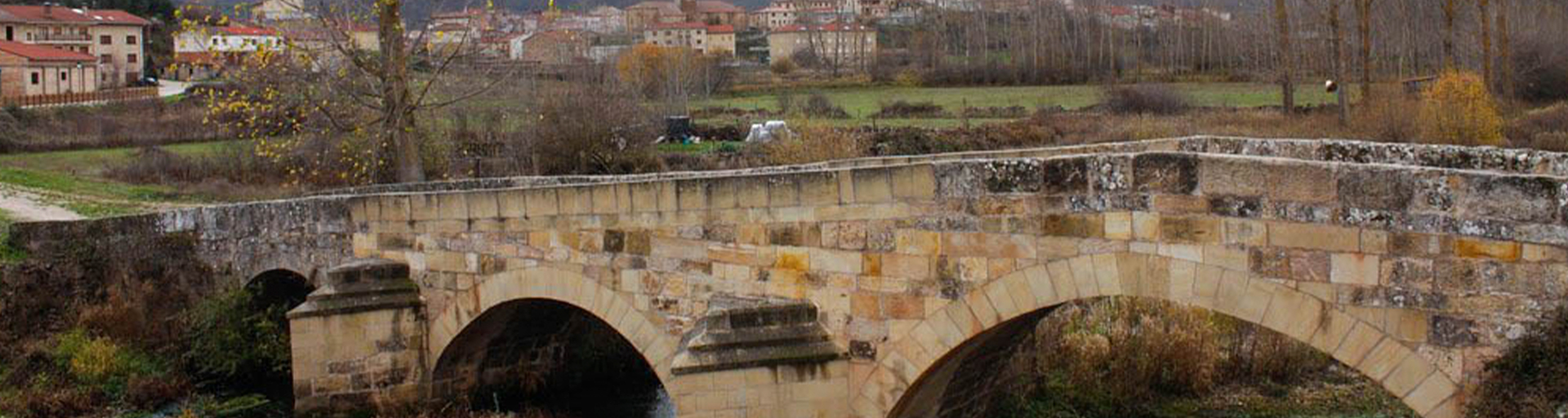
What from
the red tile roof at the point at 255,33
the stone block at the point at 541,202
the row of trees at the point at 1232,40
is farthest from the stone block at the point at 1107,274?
the row of trees at the point at 1232,40

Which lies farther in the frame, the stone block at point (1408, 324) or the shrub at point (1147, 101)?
the shrub at point (1147, 101)

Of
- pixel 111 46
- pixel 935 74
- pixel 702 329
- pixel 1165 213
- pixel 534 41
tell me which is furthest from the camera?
pixel 111 46

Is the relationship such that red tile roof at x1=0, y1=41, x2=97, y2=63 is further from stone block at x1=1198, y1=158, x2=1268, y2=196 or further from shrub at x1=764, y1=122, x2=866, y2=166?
stone block at x1=1198, y1=158, x2=1268, y2=196

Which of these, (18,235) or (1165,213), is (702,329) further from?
(18,235)

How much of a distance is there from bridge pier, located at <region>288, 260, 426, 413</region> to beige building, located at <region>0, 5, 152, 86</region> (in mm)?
60611

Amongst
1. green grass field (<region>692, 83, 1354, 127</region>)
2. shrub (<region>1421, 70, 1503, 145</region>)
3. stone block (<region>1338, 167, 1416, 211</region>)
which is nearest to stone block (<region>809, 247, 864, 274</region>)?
stone block (<region>1338, 167, 1416, 211</region>)

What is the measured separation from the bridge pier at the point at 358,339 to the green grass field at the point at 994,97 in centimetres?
2535

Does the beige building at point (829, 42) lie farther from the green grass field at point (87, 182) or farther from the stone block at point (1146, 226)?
the stone block at point (1146, 226)

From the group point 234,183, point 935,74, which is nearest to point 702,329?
point 234,183

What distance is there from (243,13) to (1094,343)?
42.3 feet

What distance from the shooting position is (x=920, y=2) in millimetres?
96062

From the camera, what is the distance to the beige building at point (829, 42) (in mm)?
76750

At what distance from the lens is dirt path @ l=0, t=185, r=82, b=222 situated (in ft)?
74.2

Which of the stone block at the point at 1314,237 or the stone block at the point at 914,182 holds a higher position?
the stone block at the point at 914,182
